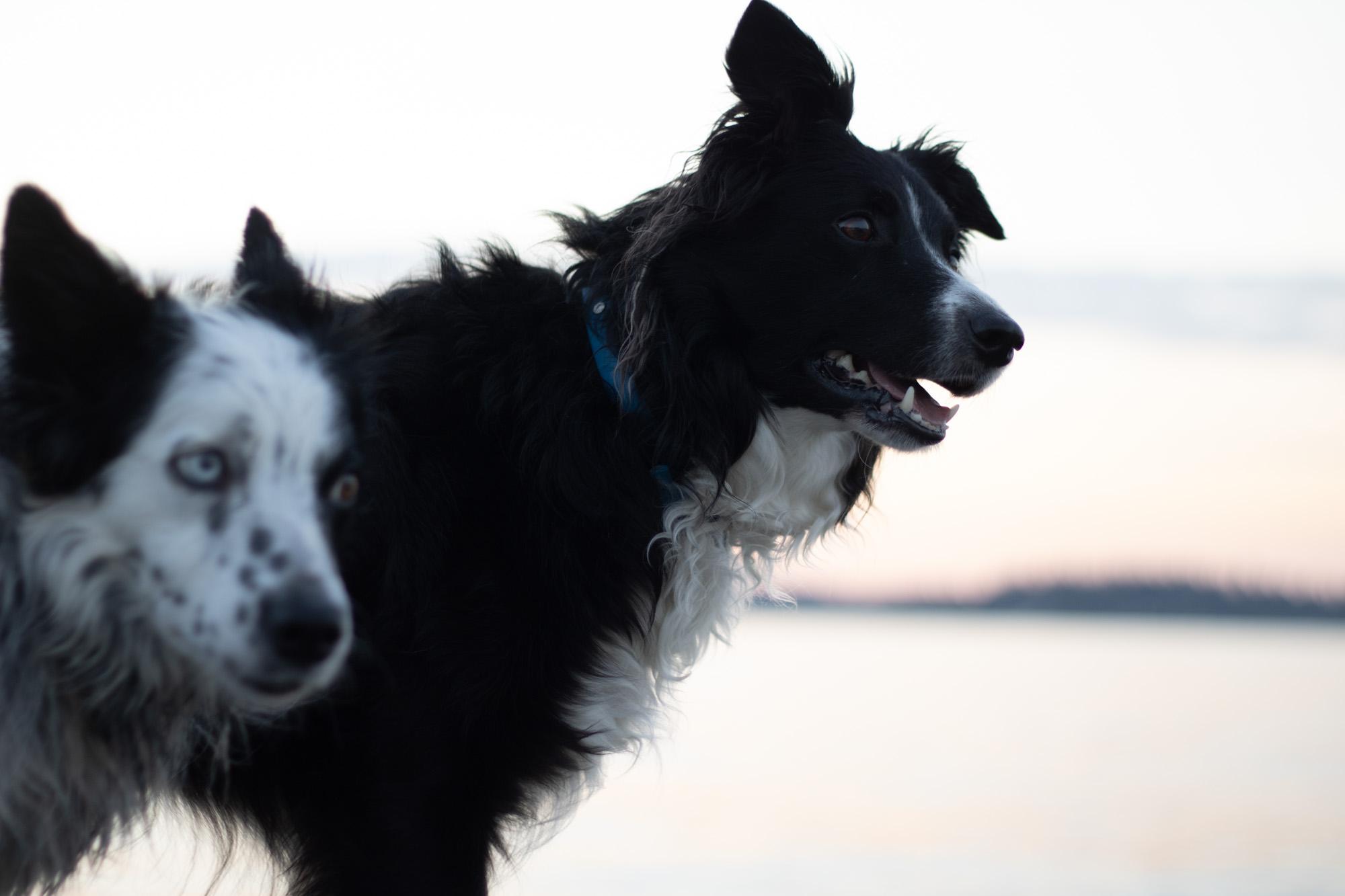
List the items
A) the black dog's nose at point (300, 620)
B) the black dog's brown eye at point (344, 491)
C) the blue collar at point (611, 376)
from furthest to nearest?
the blue collar at point (611, 376) → the black dog's brown eye at point (344, 491) → the black dog's nose at point (300, 620)

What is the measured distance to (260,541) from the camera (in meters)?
2.78

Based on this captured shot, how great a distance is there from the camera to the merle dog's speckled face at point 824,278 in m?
4.19

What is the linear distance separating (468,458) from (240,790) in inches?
45.2

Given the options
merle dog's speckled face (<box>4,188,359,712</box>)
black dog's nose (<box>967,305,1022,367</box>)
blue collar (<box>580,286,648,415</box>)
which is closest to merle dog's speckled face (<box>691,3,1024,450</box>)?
black dog's nose (<box>967,305,1022,367</box>)

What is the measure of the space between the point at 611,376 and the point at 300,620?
5.16 feet

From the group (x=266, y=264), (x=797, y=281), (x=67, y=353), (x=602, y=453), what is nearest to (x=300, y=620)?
(x=67, y=353)

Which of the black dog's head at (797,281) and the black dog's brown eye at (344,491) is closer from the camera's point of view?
the black dog's brown eye at (344,491)

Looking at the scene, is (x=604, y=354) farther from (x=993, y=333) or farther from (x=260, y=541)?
(x=260, y=541)

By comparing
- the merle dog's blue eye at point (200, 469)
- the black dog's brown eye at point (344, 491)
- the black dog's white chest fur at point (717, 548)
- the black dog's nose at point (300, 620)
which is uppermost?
the merle dog's blue eye at point (200, 469)

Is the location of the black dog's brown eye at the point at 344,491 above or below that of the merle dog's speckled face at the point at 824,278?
below

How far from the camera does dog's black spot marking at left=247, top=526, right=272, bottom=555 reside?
2770 millimetres

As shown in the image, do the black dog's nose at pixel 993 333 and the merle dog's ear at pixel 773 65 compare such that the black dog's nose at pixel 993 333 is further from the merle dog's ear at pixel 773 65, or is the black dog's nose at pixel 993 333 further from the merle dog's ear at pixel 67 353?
the merle dog's ear at pixel 67 353

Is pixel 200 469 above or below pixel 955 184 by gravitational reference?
below

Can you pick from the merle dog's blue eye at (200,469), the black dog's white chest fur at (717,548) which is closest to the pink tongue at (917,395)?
the black dog's white chest fur at (717,548)
